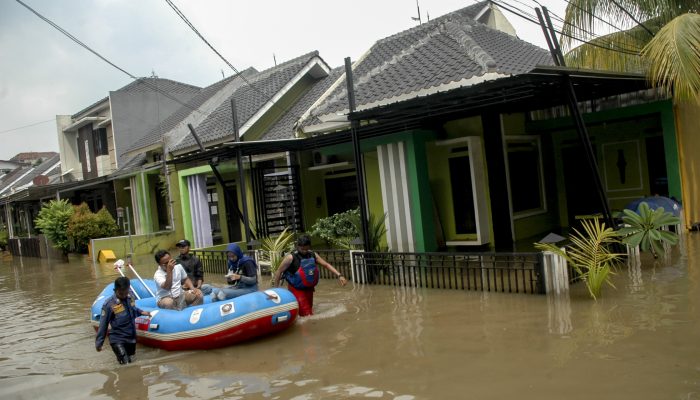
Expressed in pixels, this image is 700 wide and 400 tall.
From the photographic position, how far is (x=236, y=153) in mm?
14656

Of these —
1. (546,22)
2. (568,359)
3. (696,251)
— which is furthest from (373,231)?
(568,359)

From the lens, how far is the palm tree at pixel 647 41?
995cm

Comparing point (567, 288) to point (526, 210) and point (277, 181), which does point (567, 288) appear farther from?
point (277, 181)

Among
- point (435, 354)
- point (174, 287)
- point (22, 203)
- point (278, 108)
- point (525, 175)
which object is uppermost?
point (278, 108)

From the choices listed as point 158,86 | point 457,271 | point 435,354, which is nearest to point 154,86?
point 158,86

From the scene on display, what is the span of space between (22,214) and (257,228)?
3167 centimetres

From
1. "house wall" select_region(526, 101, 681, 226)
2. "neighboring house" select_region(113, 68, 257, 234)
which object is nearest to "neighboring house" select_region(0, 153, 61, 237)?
"neighboring house" select_region(113, 68, 257, 234)

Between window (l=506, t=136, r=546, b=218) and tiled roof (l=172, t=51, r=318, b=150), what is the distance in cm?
953

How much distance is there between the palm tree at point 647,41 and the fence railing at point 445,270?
13.6 feet

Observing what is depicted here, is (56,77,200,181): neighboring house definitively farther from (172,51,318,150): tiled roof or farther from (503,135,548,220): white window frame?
(503,135,548,220): white window frame

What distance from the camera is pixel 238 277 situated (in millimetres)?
8711

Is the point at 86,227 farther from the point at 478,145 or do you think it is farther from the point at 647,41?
the point at 647,41

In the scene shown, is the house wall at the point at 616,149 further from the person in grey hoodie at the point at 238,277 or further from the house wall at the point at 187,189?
the house wall at the point at 187,189

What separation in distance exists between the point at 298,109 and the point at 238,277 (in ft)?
43.3
